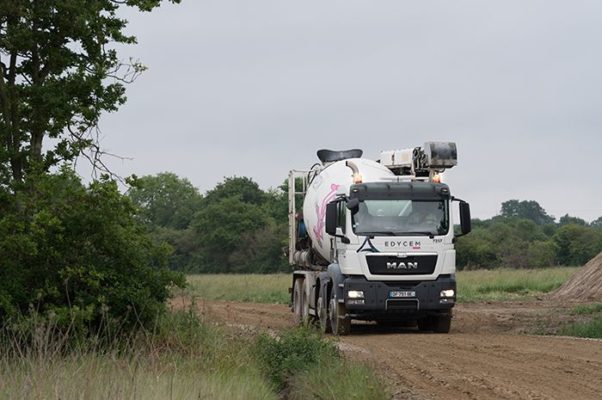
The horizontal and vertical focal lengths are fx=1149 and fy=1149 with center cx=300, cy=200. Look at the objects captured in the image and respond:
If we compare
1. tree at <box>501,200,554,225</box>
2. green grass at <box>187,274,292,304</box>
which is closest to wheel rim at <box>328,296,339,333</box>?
green grass at <box>187,274,292,304</box>

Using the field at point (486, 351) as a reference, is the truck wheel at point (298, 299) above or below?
above

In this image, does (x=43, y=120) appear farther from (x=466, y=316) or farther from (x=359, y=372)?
(x=466, y=316)

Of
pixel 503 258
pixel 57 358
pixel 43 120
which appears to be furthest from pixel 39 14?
pixel 503 258

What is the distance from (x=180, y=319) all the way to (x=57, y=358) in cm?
589

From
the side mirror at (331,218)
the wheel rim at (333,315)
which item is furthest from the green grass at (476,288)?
the side mirror at (331,218)

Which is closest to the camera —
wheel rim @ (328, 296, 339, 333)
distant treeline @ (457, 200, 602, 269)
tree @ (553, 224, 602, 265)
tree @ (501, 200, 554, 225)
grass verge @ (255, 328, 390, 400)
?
grass verge @ (255, 328, 390, 400)

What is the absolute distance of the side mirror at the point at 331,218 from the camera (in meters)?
24.2

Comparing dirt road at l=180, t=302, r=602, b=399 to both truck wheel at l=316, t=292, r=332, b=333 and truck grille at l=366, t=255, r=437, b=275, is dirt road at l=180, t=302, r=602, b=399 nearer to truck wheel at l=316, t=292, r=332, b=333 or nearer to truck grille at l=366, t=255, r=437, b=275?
truck wheel at l=316, t=292, r=332, b=333

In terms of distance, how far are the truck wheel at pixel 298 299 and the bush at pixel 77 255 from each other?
1002 centimetres

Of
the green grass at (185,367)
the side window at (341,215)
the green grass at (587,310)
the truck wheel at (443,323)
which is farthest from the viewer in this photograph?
the green grass at (587,310)

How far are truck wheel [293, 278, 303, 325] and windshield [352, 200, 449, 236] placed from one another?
4823mm

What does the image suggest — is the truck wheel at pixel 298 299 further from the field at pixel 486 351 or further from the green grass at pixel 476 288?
the green grass at pixel 476 288

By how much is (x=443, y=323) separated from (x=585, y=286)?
14586 mm

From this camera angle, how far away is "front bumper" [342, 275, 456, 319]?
23938mm
